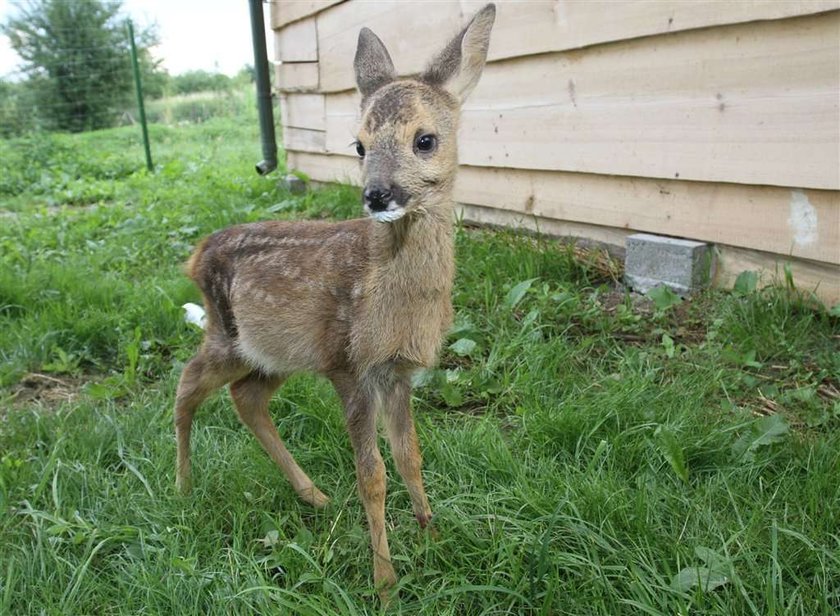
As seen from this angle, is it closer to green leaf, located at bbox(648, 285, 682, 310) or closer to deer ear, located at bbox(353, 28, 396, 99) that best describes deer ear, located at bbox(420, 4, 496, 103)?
deer ear, located at bbox(353, 28, 396, 99)

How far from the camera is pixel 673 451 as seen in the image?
106 inches

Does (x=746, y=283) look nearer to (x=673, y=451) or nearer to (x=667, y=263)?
(x=667, y=263)

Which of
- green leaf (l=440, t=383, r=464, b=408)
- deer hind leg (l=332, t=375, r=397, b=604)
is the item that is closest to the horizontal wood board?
green leaf (l=440, t=383, r=464, b=408)

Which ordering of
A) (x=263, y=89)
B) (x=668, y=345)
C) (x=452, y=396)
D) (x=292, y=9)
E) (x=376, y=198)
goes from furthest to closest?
(x=263, y=89), (x=292, y=9), (x=668, y=345), (x=452, y=396), (x=376, y=198)

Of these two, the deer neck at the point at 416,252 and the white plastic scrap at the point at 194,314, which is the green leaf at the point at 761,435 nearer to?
the deer neck at the point at 416,252

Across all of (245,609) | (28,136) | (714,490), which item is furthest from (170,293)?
(28,136)

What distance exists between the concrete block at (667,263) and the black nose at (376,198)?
2.35 m

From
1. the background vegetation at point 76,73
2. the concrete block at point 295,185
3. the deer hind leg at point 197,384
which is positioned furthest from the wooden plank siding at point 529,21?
the background vegetation at point 76,73

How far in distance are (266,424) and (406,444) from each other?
0.66 meters

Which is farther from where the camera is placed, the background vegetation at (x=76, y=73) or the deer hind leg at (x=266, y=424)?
the background vegetation at (x=76, y=73)

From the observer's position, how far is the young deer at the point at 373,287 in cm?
254

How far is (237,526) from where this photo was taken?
2707 mm

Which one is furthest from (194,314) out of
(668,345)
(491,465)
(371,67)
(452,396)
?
(668,345)

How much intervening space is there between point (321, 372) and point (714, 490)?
136cm
